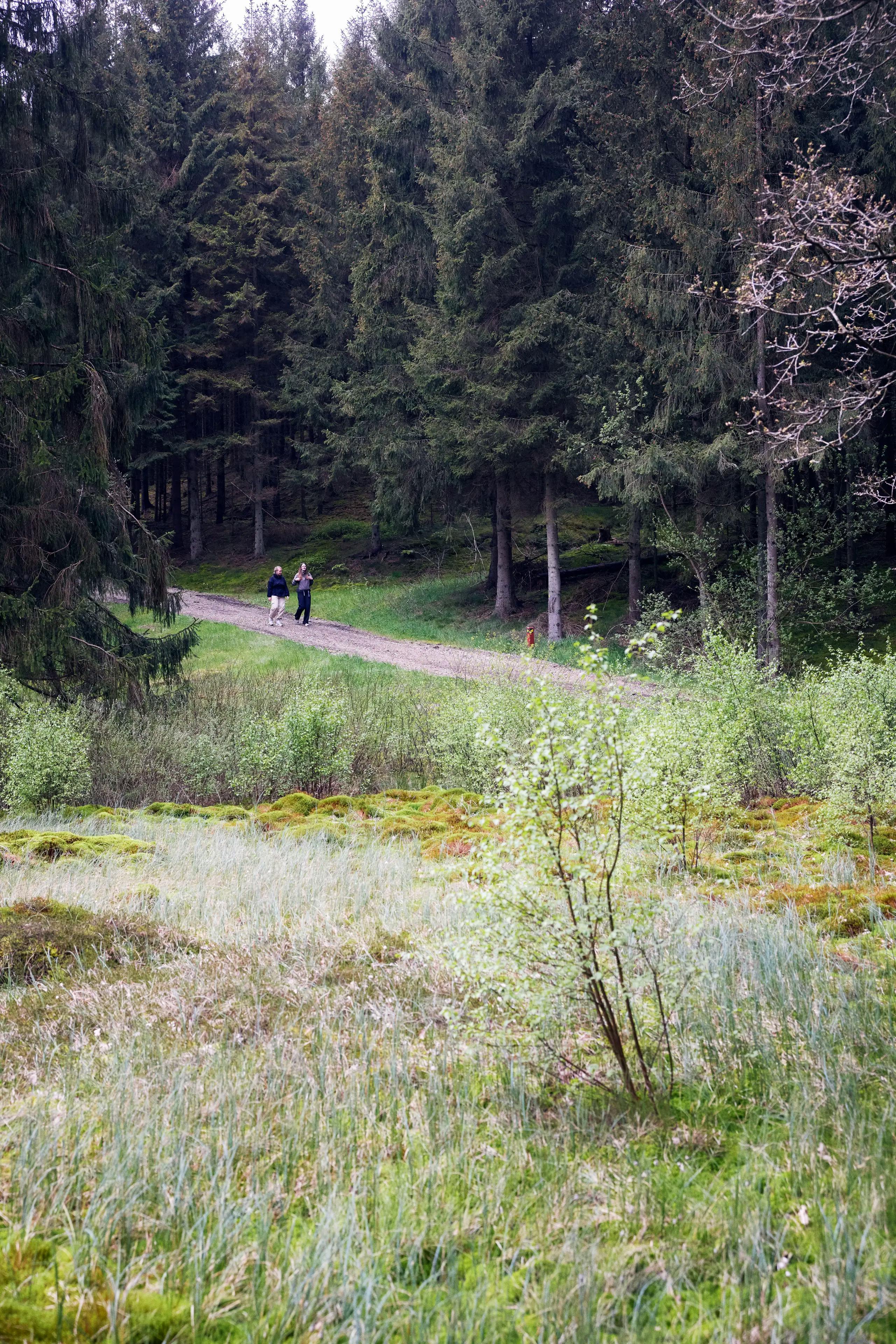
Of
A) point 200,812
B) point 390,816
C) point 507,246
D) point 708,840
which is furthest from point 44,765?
point 507,246

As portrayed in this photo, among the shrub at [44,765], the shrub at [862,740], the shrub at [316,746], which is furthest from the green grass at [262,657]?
the shrub at [862,740]

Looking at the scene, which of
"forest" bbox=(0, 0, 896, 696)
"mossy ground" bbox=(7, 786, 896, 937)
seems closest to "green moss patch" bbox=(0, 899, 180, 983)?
"mossy ground" bbox=(7, 786, 896, 937)

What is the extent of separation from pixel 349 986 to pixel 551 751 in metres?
1.56

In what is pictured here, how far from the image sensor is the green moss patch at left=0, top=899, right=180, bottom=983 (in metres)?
4.11

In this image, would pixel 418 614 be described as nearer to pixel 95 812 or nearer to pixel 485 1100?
pixel 95 812

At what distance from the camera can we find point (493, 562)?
89.3 ft

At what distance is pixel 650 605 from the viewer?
63.2 feet

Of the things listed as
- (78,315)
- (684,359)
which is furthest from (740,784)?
(684,359)

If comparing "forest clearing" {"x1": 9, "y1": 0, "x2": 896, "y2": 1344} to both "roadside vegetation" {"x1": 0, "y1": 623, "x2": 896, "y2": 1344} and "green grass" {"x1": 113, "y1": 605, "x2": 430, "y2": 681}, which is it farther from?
"green grass" {"x1": 113, "y1": 605, "x2": 430, "y2": 681}

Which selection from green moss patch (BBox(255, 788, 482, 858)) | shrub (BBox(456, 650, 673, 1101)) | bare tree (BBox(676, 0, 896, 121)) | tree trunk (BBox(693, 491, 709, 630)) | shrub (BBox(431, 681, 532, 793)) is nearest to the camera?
shrub (BBox(456, 650, 673, 1101))

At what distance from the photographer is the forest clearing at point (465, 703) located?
2229 mm

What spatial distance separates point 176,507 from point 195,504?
10.2 ft

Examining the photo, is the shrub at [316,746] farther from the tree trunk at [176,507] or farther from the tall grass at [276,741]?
the tree trunk at [176,507]

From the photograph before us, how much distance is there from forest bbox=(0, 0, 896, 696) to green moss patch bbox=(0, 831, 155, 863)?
12.7ft
